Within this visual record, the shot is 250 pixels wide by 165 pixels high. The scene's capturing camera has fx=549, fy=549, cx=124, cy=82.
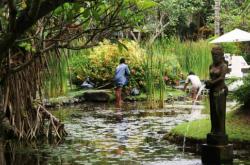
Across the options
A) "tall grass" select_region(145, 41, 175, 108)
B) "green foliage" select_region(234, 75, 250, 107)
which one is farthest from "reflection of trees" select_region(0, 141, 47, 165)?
"tall grass" select_region(145, 41, 175, 108)

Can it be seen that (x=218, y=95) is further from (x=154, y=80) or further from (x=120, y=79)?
(x=120, y=79)

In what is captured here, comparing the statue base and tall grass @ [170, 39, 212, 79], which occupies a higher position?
tall grass @ [170, 39, 212, 79]

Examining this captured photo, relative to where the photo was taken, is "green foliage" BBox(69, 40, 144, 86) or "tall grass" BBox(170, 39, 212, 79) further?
"tall grass" BBox(170, 39, 212, 79)

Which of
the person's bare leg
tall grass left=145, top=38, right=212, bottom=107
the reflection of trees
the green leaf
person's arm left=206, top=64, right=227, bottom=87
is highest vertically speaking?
tall grass left=145, top=38, right=212, bottom=107

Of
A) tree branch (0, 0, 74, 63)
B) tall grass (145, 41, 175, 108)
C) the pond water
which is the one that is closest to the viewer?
tree branch (0, 0, 74, 63)

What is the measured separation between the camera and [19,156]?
32.3 feet

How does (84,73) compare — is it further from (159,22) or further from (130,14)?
(130,14)

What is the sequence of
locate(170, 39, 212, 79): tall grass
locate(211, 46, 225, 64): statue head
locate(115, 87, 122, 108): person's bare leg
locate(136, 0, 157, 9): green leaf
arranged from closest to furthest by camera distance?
locate(136, 0, 157, 9): green leaf < locate(211, 46, 225, 64): statue head < locate(115, 87, 122, 108): person's bare leg < locate(170, 39, 212, 79): tall grass

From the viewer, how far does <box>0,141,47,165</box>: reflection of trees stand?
9352 millimetres

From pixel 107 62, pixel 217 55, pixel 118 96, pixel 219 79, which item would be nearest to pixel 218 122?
pixel 219 79

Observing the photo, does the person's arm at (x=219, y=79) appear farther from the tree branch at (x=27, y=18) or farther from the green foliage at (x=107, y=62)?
the green foliage at (x=107, y=62)

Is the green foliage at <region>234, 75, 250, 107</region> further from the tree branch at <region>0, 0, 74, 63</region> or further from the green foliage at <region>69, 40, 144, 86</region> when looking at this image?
the green foliage at <region>69, 40, 144, 86</region>

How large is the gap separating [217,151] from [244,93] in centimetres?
250

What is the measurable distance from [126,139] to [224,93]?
351 cm
